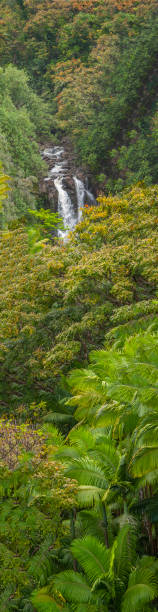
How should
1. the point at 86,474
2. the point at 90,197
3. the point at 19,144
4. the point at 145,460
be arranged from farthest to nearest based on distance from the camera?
the point at 90,197
the point at 19,144
the point at 86,474
the point at 145,460

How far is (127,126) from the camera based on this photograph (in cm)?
2922

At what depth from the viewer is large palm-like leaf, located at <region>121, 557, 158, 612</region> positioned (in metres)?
5.06

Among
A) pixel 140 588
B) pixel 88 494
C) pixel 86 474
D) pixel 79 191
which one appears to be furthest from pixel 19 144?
pixel 140 588

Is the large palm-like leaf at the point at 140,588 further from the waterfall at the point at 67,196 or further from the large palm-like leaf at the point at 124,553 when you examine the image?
the waterfall at the point at 67,196

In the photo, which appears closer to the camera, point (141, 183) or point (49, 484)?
point (49, 484)

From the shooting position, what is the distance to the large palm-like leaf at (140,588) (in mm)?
5059

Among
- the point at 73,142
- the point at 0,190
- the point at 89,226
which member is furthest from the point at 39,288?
the point at 73,142

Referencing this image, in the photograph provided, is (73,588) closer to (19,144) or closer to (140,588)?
(140,588)

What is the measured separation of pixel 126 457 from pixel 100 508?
0.75 m

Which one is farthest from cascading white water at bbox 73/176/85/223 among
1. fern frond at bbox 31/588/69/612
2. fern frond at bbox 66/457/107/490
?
fern frond at bbox 31/588/69/612

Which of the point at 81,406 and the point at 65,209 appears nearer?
the point at 81,406

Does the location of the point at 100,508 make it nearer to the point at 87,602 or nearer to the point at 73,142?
the point at 87,602

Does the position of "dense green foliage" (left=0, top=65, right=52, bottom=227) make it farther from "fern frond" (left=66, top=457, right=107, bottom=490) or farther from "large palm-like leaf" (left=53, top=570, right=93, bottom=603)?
"large palm-like leaf" (left=53, top=570, right=93, bottom=603)

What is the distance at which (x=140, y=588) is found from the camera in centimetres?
511
